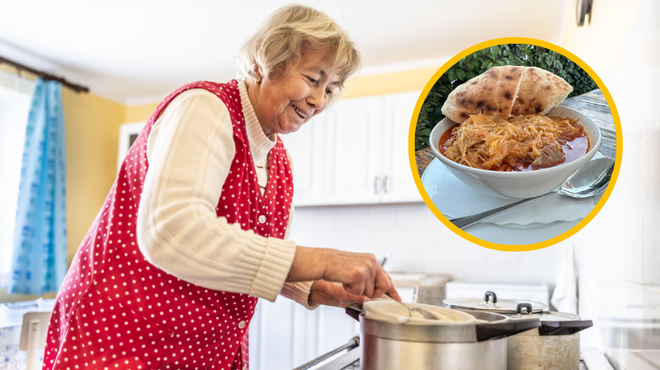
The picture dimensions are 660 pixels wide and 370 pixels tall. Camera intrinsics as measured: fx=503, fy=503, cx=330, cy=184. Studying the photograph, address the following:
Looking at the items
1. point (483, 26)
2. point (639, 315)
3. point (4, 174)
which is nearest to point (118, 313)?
point (639, 315)

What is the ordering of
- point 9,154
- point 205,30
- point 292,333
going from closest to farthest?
point 205,30
point 292,333
point 9,154

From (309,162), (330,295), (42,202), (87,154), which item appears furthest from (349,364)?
(87,154)

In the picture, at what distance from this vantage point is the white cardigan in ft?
2.28

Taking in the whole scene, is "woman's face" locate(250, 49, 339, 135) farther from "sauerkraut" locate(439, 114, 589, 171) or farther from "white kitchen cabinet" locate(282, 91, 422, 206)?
"white kitchen cabinet" locate(282, 91, 422, 206)

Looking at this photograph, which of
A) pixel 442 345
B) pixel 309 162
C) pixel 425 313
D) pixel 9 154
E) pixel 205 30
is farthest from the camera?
pixel 309 162

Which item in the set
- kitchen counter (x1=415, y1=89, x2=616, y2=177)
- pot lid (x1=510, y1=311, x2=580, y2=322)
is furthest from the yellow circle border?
pot lid (x1=510, y1=311, x2=580, y2=322)

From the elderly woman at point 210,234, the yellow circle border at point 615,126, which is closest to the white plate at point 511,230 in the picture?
the yellow circle border at point 615,126

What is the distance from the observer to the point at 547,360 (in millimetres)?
829

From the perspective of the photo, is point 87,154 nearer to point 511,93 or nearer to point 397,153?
point 397,153

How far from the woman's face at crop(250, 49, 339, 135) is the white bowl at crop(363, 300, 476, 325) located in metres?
0.44

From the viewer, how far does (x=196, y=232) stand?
692mm

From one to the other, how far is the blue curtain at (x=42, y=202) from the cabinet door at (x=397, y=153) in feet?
6.74

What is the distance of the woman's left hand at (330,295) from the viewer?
1.04 m

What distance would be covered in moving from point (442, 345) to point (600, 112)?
1.71ft
